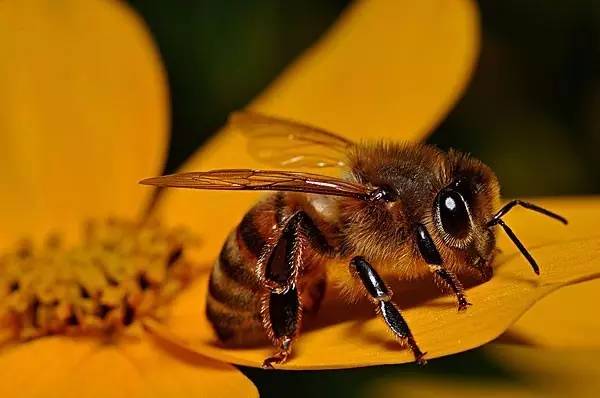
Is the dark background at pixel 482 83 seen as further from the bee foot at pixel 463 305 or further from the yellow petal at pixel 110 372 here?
the bee foot at pixel 463 305

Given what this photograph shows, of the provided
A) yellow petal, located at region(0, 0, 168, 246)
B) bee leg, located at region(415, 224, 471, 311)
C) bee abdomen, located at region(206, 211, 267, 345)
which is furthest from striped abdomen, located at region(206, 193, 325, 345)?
yellow petal, located at region(0, 0, 168, 246)

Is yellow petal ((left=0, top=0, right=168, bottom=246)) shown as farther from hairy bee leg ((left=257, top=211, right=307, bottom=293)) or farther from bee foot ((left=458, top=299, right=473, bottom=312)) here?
bee foot ((left=458, top=299, right=473, bottom=312))

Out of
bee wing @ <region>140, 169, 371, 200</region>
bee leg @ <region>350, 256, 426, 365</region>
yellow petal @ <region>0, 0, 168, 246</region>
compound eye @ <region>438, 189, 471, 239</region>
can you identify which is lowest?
yellow petal @ <region>0, 0, 168, 246</region>

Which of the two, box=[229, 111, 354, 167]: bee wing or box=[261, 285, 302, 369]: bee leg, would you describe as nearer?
Answer: box=[261, 285, 302, 369]: bee leg

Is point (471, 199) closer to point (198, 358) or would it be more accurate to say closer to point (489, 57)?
point (198, 358)

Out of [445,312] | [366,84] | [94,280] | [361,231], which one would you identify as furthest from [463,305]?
[366,84]

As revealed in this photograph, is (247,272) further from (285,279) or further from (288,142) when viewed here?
(288,142)
